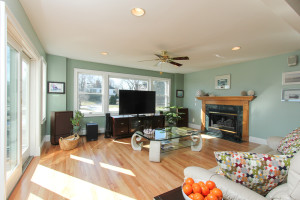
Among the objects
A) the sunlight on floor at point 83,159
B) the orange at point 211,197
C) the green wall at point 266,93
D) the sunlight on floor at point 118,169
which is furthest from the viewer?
the green wall at point 266,93

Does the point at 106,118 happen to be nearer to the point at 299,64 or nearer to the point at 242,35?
the point at 242,35

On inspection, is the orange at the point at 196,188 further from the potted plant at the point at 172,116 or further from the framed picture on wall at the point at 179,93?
the framed picture on wall at the point at 179,93

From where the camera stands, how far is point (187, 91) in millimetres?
6266

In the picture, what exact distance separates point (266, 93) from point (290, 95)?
1.65 ft

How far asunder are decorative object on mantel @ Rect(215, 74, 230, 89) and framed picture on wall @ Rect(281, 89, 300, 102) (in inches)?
57.0

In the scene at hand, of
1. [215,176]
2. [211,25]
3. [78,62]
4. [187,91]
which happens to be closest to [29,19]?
[78,62]

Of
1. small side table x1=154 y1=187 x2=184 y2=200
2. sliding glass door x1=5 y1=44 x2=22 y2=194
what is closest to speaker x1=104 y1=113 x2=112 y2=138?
sliding glass door x1=5 y1=44 x2=22 y2=194

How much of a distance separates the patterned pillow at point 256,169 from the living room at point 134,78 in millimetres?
1172

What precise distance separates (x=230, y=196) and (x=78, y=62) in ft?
15.5

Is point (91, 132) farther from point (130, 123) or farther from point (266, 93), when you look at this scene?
point (266, 93)

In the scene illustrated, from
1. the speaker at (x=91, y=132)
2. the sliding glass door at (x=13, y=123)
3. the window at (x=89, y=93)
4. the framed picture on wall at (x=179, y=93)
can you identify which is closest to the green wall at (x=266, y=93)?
the framed picture on wall at (x=179, y=93)

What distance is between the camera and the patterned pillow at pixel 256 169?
983 mm

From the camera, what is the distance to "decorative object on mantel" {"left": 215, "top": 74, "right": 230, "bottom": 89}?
15.6 feet

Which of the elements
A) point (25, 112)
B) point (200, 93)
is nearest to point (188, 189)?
point (25, 112)
